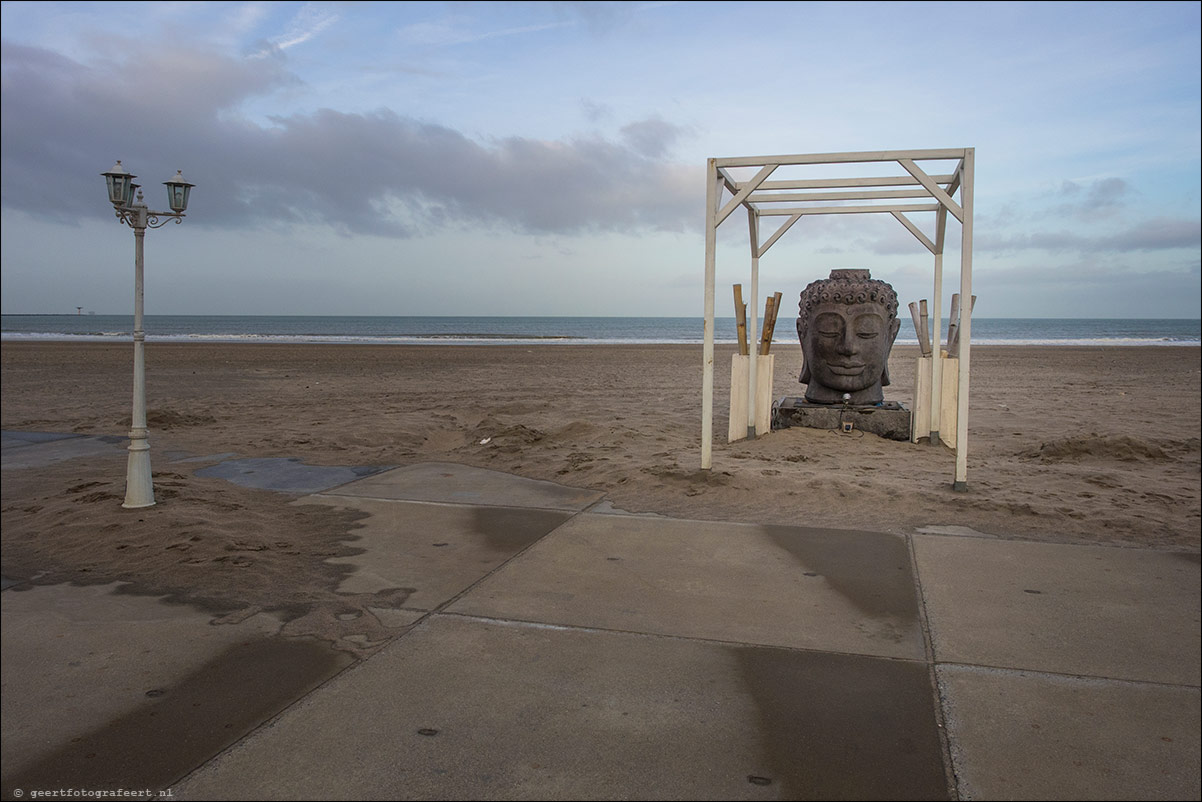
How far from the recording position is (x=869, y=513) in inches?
231

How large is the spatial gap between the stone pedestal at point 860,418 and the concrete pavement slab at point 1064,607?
3849mm

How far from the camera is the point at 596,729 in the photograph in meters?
2.79

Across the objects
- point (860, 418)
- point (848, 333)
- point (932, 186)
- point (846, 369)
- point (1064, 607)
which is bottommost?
point (1064, 607)

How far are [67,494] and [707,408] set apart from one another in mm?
5026

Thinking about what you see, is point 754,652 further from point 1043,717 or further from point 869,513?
point 869,513

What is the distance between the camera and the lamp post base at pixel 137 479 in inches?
214

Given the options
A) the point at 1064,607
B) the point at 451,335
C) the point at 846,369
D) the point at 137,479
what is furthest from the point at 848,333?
the point at 451,335

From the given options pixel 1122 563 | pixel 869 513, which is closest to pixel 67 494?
pixel 869 513

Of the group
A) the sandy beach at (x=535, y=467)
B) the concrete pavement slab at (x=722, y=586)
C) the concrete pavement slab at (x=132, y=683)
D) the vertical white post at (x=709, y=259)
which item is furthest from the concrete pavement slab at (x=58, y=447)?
the vertical white post at (x=709, y=259)

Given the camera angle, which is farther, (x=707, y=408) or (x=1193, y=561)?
(x=707, y=408)

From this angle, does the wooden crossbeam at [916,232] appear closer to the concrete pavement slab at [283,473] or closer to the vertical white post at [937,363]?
the vertical white post at [937,363]

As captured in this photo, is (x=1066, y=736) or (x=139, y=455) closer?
(x=1066, y=736)

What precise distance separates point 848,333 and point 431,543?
544 cm

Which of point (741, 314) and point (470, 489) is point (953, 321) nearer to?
point (741, 314)
